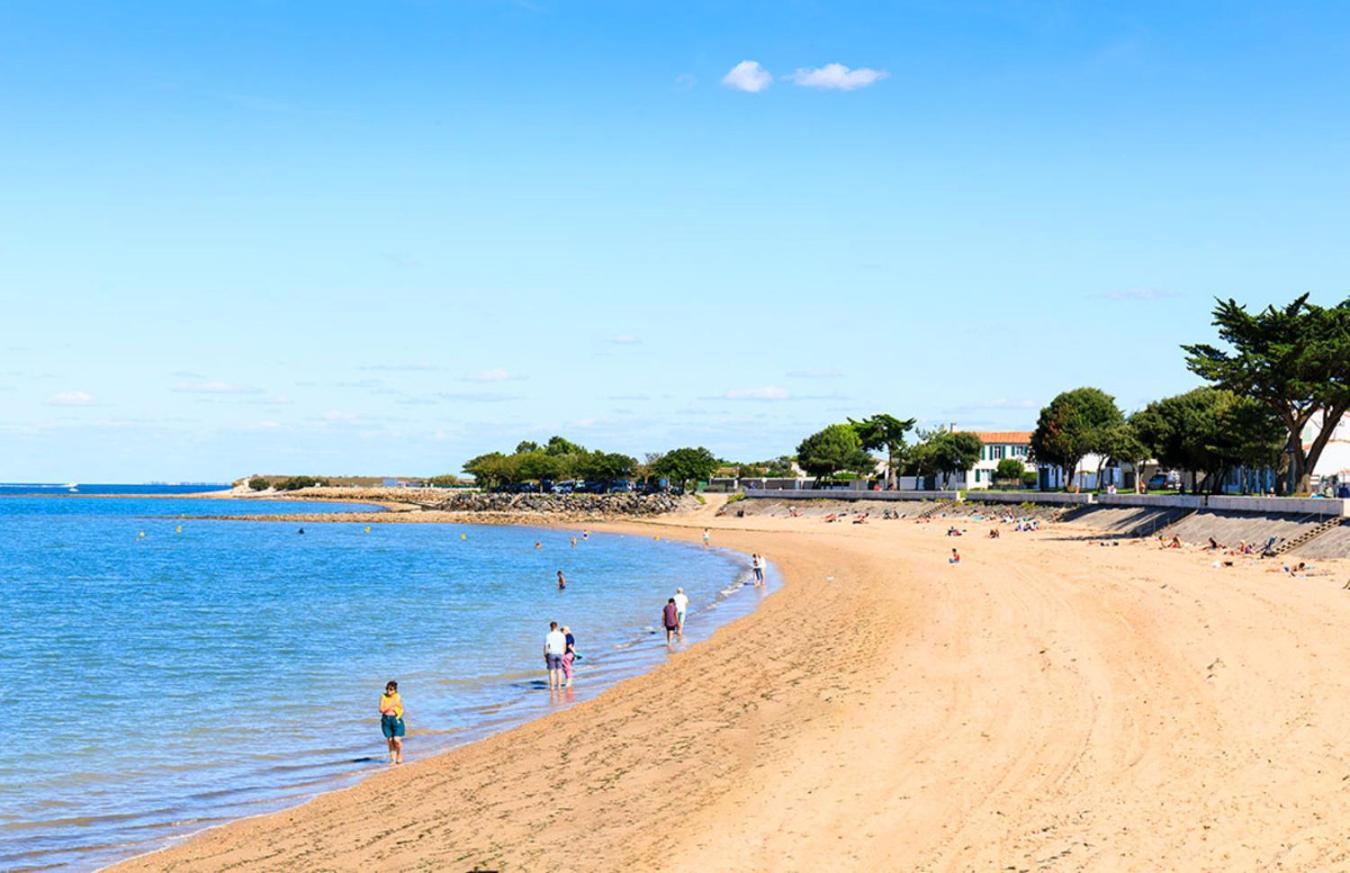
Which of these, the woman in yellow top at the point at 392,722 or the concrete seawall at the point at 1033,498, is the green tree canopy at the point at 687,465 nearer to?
the concrete seawall at the point at 1033,498

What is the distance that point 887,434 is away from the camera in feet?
543

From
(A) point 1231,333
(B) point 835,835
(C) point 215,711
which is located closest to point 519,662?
(C) point 215,711

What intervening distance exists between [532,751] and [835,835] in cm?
791

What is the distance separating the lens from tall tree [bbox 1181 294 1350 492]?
206ft

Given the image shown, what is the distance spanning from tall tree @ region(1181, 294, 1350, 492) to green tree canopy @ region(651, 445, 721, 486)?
107 meters

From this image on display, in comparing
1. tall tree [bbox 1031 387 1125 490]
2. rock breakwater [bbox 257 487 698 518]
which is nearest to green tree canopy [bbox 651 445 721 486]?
rock breakwater [bbox 257 487 698 518]

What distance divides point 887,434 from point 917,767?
151 metres

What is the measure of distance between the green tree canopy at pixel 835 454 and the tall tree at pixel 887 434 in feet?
4.74

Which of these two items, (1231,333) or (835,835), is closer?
(835,835)

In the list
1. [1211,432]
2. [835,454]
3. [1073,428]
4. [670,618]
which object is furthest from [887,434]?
[670,618]

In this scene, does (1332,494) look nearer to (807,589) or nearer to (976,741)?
(807,589)

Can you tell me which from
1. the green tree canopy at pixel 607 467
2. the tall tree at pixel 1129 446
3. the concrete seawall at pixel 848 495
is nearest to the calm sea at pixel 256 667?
the tall tree at pixel 1129 446

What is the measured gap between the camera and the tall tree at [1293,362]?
6284 centimetres

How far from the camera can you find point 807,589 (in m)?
50.7
